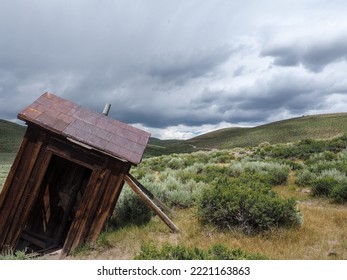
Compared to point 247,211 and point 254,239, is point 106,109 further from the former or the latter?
point 254,239

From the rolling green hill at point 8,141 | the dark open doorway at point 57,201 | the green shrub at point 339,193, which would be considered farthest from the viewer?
the rolling green hill at point 8,141

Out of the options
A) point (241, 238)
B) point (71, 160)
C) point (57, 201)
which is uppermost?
point (71, 160)

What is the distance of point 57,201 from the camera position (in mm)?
8336

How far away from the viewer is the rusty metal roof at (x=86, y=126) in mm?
6289

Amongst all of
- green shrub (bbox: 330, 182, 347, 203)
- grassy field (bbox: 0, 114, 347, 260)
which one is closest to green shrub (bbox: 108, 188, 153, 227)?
grassy field (bbox: 0, 114, 347, 260)

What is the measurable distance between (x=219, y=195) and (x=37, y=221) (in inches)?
179

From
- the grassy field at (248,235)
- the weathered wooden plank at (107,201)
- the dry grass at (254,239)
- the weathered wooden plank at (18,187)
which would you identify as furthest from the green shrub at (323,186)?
the weathered wooden plank at (18,187)

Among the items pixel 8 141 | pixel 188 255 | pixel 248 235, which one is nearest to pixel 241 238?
pixel 248 235

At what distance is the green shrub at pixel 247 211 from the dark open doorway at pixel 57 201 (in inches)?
121

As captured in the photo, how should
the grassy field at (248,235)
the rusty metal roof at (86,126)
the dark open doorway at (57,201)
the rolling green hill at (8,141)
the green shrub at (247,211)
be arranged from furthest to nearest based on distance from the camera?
the rolling green hill at (8,141) → the dark open doorway at (57,201) → the green shrub at (247,211) → the rusty metal roof at (86,126) → the grassy field at (248,235)

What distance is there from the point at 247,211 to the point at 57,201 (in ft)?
15.2

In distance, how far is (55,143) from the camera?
21.2ft

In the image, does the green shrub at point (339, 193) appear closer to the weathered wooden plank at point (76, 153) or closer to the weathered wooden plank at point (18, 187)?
the weathered wooden plank at point (76, 153)
